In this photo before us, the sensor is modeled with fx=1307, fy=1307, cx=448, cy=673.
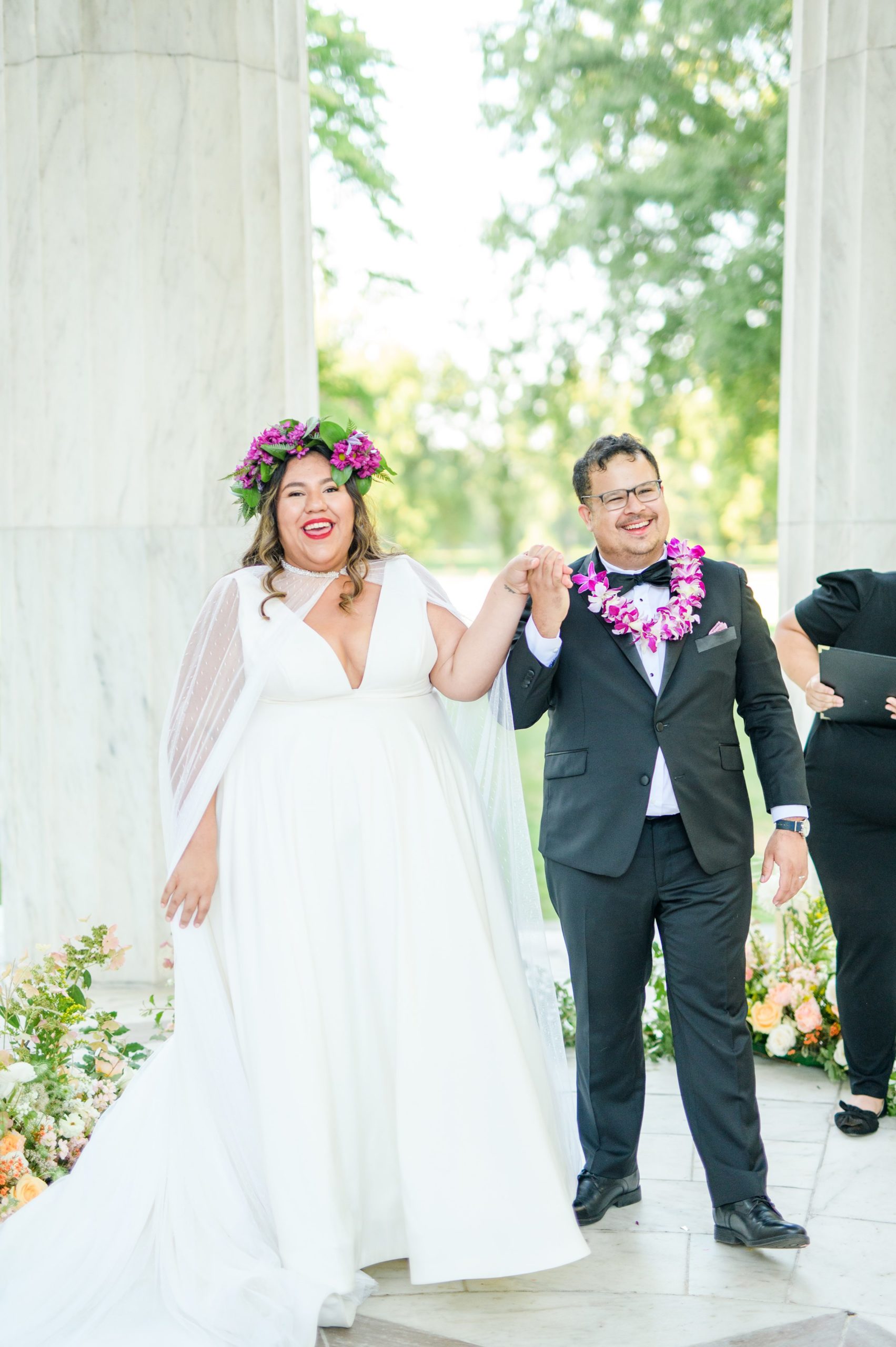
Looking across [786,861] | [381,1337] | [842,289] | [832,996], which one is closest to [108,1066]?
[381,1337]

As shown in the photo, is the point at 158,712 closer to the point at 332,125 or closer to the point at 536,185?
the point at 332,125

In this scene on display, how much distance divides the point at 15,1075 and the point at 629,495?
7.73ft

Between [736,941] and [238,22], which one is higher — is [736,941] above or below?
below

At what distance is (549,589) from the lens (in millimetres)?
3461

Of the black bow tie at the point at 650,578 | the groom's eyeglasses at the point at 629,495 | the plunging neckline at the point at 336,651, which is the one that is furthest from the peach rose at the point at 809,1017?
the plunging neckline at the point at 336,651

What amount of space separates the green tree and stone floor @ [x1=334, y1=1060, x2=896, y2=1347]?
1065 cm

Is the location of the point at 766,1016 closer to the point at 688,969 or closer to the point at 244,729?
the point at 688,969

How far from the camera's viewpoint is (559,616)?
349cm

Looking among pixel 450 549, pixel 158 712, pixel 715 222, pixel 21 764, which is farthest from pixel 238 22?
pixel 450 549

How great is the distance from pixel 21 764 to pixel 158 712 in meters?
0.71

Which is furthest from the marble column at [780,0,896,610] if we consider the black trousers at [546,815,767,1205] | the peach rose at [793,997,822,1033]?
the black trousers at [546,815,767,1205]

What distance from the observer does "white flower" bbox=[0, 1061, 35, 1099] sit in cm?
366

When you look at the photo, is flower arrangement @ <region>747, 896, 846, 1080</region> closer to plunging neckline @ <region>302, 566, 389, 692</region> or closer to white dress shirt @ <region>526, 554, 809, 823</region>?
white dress shirt @ <region>526, 554, 809, 823</region>

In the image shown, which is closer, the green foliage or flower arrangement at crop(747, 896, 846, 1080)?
flower arrangement at crop(747, 896, 846, 1080)
